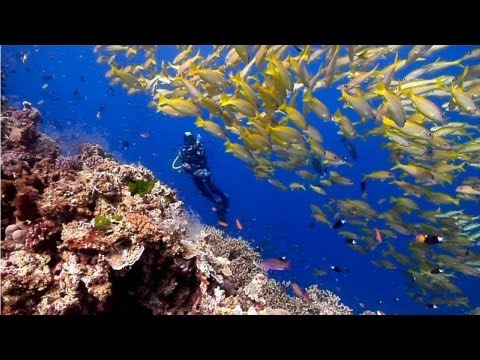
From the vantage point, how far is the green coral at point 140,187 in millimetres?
4996

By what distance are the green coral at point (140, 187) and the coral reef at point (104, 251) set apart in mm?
14

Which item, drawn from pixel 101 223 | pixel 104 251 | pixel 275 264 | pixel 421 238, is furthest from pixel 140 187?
pixel 421 238

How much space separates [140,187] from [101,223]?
3.71ft

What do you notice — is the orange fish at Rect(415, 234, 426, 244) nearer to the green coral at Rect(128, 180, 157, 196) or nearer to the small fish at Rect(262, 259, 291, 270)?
the small fish at Rect(262, 259, 291, 270)

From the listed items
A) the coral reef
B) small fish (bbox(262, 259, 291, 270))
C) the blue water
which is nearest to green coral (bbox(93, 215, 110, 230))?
→ the coral reef

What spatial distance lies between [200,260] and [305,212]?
2288 inches

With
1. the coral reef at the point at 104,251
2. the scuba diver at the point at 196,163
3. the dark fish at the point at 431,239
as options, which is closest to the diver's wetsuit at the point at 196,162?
the scuba diver at the point at 196,163

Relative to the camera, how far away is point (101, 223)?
13.1 ft

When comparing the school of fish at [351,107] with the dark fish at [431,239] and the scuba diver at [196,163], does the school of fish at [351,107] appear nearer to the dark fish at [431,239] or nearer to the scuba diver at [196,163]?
the dark fish at [431,239]

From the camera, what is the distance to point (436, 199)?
882 cm

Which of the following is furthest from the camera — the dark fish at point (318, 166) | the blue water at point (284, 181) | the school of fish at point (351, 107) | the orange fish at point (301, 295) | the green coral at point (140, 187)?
the blue water at point (284, 181)

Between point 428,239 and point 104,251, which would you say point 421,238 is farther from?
point 104,251
